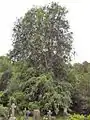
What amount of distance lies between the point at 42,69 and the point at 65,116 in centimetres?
467

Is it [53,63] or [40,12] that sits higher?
[40,12]

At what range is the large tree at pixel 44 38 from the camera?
31.2 meters

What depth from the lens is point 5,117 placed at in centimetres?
2608

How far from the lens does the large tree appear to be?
31.2 metres

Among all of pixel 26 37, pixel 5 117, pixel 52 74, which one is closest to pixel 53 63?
pixel 52 74

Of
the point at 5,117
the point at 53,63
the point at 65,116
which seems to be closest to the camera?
the point at 5,117

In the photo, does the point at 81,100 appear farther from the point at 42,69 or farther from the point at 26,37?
the point at 26,37

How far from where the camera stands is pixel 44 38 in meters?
31.4

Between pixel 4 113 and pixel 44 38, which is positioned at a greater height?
→ pixel 44 38

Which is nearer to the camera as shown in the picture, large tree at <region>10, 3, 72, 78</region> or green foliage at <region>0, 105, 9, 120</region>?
green foliage at <region>0, 105, 9, 120</region>

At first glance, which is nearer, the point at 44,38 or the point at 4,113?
the point at 4,113

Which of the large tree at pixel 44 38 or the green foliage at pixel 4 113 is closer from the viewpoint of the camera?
the green foliage at pixel 4 113

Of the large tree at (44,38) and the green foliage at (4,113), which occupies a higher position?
the large tree at (44,38)

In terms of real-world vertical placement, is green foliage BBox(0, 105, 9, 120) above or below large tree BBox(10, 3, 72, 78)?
below
